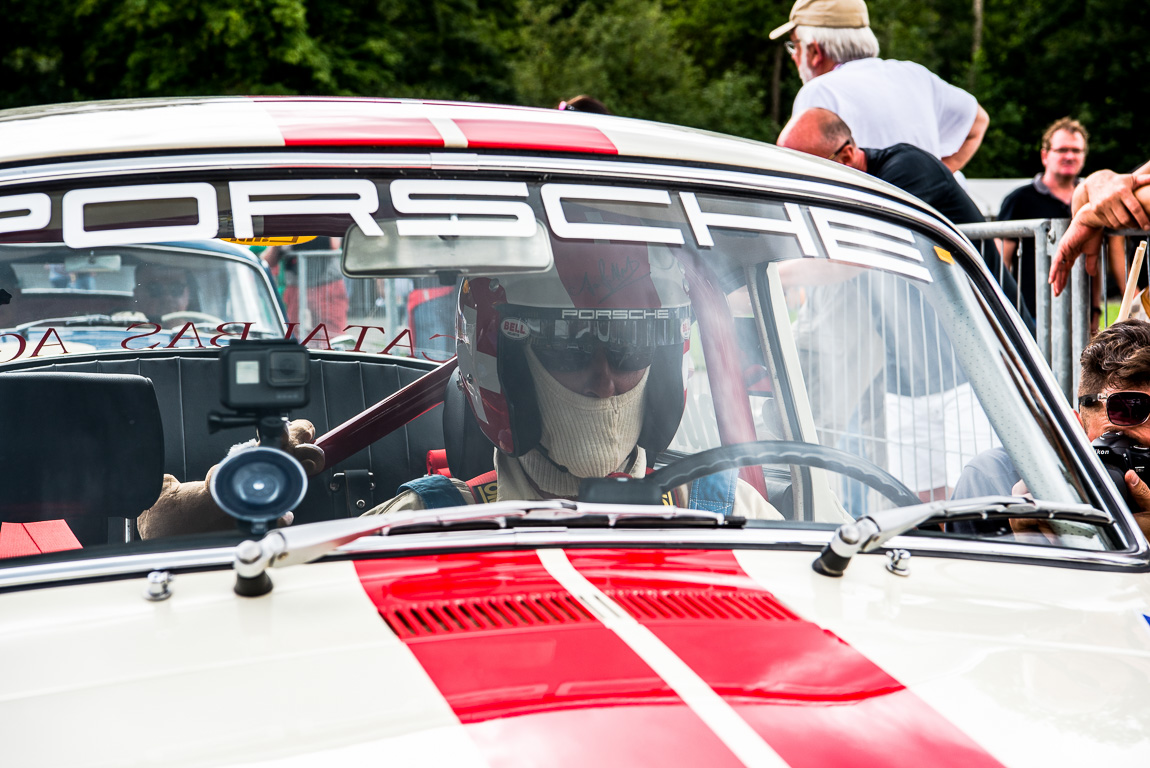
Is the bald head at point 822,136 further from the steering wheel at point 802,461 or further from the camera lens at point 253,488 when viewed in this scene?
the camera lens at point 253,488

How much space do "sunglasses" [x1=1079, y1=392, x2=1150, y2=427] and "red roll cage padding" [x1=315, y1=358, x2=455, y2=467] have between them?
1.47 meters

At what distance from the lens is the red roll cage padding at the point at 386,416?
6.73 feet

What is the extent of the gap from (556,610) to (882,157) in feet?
10.3

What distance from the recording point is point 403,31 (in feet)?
76.5

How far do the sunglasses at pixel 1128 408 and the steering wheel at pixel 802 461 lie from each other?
0.81 m

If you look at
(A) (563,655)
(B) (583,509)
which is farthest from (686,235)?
(A) (563,655)

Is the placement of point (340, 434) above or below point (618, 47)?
below

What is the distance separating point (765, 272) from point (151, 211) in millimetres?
1093

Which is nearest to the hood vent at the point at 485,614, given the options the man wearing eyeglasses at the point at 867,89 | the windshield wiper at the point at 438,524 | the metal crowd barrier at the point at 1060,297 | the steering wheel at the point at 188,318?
the windshield wiper at the point at 438,524

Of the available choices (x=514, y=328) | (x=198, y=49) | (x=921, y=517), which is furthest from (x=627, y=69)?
(x=921, y=517)

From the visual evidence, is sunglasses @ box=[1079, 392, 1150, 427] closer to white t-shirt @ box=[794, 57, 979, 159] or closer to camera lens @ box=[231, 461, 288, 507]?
camera lens @ box=[231, 461, 288, 507]

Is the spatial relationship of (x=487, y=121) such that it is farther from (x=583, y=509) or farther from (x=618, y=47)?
(x=618, y=47)

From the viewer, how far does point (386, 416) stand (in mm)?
2303

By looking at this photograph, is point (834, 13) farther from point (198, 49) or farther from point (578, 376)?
point (198, 49)
